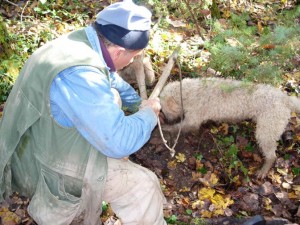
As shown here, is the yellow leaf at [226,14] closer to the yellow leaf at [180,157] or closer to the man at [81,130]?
the yellow leaf at [180,157]

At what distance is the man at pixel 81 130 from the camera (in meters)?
2.24

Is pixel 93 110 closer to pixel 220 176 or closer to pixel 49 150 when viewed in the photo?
pixel 49 150

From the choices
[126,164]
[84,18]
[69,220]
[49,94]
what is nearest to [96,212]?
[69,220]

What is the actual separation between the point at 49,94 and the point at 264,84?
3300mm

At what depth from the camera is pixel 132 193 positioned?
289 centimetres

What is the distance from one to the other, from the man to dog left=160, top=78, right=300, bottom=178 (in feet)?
6.46

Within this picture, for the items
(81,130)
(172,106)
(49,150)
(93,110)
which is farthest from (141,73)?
(93,110)

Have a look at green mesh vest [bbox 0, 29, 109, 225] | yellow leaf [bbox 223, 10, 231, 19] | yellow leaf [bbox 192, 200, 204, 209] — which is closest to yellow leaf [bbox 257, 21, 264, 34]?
yellow leaf [bbox 223, 10, 231, 19]

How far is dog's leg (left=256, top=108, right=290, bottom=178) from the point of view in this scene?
15.0ft

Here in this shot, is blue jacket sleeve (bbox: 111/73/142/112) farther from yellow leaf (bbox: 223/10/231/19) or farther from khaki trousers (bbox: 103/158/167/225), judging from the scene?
yellow leaf (bbox: 223/10/231/19)

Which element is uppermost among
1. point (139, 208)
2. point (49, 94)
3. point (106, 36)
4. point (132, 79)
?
point (106, 36)

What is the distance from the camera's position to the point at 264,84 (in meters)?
4.75

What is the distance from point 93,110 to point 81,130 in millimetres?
226

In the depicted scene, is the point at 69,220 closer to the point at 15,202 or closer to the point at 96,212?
the point at 96,212
